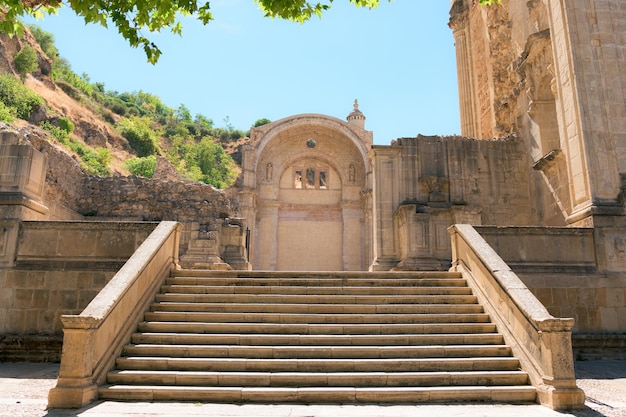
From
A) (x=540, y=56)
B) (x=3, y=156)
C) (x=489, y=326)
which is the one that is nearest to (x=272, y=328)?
(x=489, y=326)

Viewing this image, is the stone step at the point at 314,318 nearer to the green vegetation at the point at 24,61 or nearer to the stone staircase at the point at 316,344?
the stone staircase at the point at 316,344

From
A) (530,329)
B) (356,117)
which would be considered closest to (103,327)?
(530,329)

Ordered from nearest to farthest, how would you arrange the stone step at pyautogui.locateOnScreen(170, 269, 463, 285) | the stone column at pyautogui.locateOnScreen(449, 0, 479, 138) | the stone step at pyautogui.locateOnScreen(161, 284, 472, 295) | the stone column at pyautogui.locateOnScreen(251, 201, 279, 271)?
the stone step at pyautogui.locateOnScreen(161, 284, 472, 295) → the stone step at pyautogui.locateOnScreen(170, 269, 463, 285) → the stone column at pyautogui.locateOnScreen(449, 0, 479, 138) → the stone column at pyautogui.locateOnScreen(251, 201, 279, 271)

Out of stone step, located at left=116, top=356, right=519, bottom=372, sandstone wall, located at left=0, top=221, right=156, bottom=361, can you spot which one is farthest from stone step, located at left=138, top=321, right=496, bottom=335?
sandstone wall, located at left=0, top=221, right=156, bottom=361

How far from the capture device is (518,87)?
566 inches

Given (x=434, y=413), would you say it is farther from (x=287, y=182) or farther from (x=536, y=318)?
(x=287, y=182)

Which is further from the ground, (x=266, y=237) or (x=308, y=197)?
(x=308, y=197)

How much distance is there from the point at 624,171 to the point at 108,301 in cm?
1009

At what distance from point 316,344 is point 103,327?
2843mm

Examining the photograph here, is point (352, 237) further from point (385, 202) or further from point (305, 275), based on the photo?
point (305, 275)

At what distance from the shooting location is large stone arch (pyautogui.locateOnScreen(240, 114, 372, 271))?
88.0ft

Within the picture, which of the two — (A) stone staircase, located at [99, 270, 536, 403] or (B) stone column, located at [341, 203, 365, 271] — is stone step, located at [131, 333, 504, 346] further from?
(B) stone column, located at [341, 203, 365, 271]

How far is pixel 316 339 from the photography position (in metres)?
6.48

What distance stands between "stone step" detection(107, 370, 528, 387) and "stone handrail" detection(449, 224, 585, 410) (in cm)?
35
